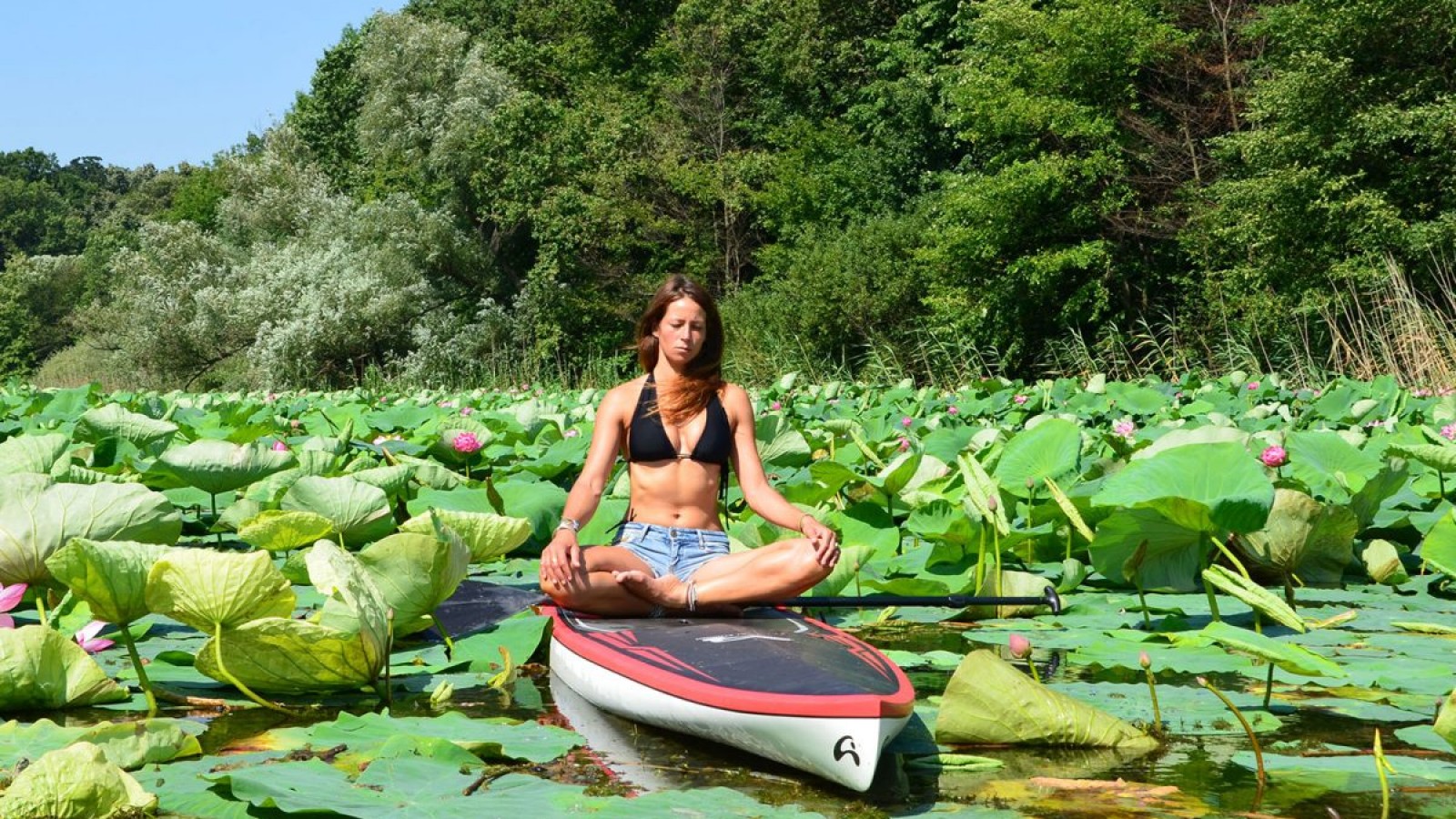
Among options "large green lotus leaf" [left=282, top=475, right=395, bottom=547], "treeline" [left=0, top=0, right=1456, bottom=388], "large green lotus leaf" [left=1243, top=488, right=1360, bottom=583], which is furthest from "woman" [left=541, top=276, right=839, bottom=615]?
"treeline" [left=0, top=0, right=1456, bottom=388]

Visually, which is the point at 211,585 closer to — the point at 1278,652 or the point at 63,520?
the point at 63,520

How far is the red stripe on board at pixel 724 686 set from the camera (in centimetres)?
188

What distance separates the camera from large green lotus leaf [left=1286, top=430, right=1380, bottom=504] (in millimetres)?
3422

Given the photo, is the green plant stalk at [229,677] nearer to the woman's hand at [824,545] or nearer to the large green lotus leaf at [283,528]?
the large green lotus leaf at [283,528]

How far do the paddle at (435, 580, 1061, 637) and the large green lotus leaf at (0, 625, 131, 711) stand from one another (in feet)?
2.36

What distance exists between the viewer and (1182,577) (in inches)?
112

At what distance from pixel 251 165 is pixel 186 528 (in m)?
29.0

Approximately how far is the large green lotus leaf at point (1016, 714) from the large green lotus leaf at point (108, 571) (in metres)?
1.18

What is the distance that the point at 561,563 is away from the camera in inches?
104

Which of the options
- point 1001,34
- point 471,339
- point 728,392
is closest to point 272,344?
point 471,339

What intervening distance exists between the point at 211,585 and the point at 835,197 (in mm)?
24464

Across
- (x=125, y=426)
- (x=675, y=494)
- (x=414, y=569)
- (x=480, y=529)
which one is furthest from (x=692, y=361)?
(x=125, y=426)

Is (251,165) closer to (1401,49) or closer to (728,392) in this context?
(1401,49)

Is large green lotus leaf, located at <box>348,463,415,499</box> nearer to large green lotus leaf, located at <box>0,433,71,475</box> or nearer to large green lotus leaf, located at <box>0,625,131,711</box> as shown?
large green lotus leaf, located at <box>0,433,71,475</box>
